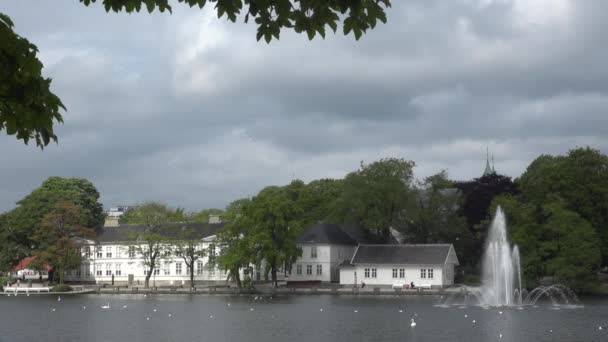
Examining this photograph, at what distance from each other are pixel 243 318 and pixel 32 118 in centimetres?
4055

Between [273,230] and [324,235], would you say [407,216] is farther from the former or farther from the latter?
[273,230]

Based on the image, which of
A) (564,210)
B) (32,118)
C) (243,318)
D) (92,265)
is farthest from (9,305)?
(32,118)

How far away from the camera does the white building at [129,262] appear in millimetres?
85812

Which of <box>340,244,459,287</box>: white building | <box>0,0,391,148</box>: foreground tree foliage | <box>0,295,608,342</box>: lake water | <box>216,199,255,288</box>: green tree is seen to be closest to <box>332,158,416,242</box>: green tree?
<box>340,244,459,287</box>: white building

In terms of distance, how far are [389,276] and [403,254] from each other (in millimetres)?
2721

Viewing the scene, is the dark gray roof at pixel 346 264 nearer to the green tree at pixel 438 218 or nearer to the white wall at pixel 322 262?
the white wall at pixel 322 262

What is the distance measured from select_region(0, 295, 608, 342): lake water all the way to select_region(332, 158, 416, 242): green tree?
20.5m

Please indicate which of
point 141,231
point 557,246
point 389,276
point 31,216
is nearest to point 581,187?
point 557,246

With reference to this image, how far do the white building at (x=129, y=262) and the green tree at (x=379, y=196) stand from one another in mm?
15250

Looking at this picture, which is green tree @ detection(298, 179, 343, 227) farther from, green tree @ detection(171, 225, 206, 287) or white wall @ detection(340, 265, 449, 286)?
green tree @ detection(171, 225, 206, 287)

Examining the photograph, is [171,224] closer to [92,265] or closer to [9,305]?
Answer: [92,265]

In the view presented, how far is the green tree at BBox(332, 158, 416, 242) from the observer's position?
265ft

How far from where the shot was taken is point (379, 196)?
8088 centimetres

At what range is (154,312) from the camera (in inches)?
1996
